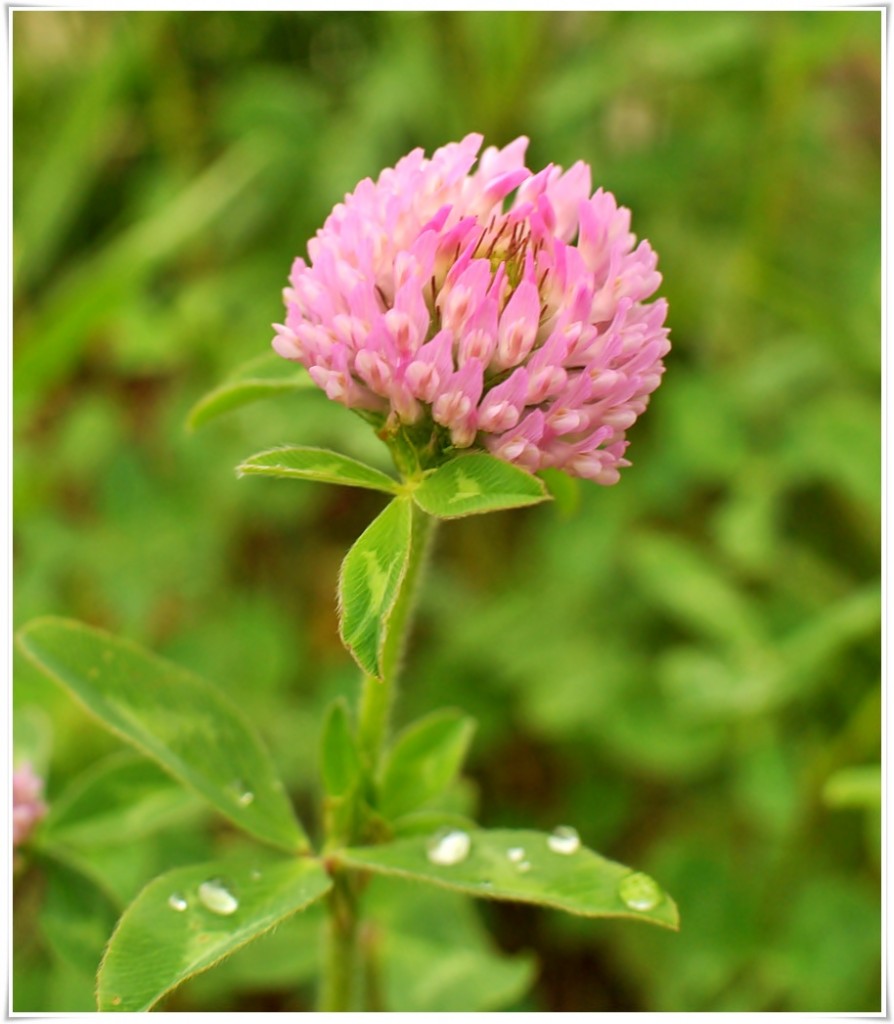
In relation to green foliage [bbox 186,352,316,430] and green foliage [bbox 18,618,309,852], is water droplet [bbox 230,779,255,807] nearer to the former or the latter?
green foliage [bbox 18,618,309,852]

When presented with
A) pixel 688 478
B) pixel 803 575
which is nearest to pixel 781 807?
pixel 803 575

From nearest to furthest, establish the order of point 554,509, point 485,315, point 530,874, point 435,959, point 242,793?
1. point 485,315
2. point 530,874
3. point 242,793
4. point 435,959
5. point 554,509

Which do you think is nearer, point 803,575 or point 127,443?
point 803,575

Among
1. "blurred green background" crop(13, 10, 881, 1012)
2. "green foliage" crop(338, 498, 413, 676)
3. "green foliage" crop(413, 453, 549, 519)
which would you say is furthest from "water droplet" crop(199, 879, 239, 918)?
"blurred green background" crop(13, 10, 881, 1012)

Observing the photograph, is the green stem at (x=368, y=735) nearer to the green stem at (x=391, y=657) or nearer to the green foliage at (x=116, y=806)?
the green stem at (x=391, y=657)

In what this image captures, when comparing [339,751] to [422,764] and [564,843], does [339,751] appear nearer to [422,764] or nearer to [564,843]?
[422,764]

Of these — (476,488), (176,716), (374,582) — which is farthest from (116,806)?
(476,488)
